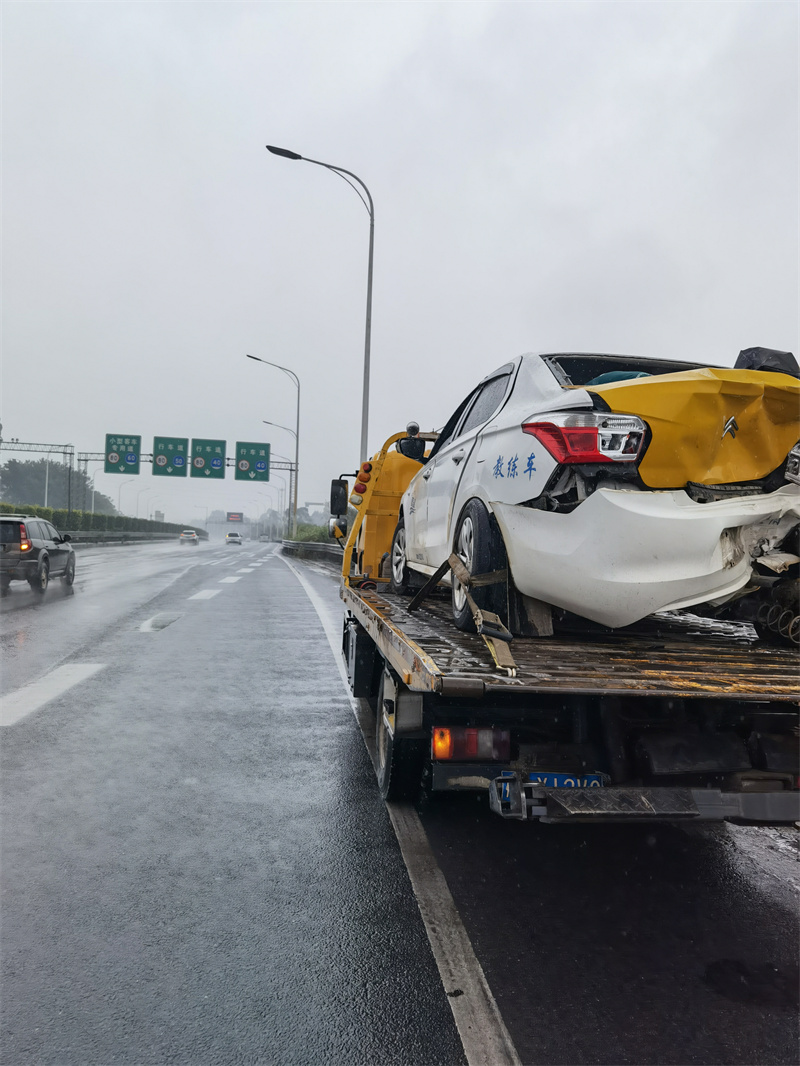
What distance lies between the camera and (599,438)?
3.41m

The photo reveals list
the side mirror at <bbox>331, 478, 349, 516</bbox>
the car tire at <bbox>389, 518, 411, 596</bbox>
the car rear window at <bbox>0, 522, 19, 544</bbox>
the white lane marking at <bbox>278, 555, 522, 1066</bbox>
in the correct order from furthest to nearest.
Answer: the car rear window at <bbox>0, 522, 19, 544</bbox> → the side mirror at <bbox>331, 478, 349, 516</bbox> → the car tire at <bbox>389, 518, 411, 596</bbox> → the white lane marking at <bbox>278, 555, 522, 1066</bbox>

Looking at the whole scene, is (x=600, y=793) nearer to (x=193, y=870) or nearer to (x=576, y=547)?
(x=576, y=547)

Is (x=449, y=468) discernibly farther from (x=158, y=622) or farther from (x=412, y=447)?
(x=158, y=622)

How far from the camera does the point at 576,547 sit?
11.5 ft

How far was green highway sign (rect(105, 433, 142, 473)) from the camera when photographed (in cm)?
5009

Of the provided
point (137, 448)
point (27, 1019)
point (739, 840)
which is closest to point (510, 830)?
point (739, 840)

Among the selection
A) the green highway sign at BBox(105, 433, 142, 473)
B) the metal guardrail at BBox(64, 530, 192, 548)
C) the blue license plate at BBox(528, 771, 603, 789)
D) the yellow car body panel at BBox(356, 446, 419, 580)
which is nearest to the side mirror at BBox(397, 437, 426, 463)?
the yellow car body panel at BBox(356, 446, 419, 580)

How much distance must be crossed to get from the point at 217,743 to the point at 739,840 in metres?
3.35

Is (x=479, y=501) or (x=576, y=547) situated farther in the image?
Answer: (x=479, y=501)

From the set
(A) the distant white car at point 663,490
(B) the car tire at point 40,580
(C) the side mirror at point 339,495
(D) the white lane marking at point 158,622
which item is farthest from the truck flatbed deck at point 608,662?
(B) the car tire at point 40,580

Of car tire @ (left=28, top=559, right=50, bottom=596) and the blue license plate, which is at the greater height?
the blue license plate

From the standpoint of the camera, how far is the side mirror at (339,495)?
9.71 metres

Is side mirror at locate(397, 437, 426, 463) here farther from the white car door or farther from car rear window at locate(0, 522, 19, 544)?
car rear window at locate(0, 522, 19, 544)

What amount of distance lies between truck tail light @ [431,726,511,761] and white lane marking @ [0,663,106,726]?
4.01 meters
